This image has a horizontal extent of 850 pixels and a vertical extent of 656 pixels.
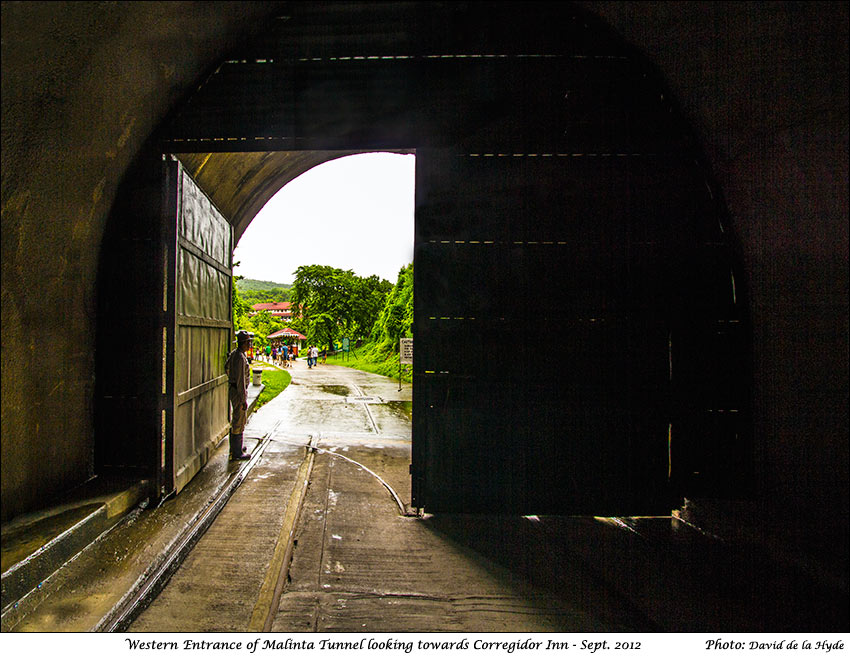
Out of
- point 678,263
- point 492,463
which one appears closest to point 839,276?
point 678,263

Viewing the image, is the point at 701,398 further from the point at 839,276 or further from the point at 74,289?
the point at 74,289

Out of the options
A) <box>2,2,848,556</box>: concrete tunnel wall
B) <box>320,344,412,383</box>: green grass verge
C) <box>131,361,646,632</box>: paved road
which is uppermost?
<box>2,2,848,556</box>: concrete tunnel wall

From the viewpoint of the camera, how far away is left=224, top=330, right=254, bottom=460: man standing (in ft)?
20.2

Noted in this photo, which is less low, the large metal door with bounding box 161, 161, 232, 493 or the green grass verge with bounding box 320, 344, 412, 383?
the large metal door with bounding box 161, 161, 232, 493

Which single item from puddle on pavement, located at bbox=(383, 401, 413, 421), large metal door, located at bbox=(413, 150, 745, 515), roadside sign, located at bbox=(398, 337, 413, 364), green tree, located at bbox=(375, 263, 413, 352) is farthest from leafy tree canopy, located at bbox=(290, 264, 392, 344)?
large metal door, located at bbox=(413, 150, 745, 515)

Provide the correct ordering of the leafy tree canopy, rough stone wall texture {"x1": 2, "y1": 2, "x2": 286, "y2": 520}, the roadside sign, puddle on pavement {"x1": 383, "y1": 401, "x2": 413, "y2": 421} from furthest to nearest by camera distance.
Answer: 1. the leafy tree canopy
2. the roadside sign
3. puddle on pavement {"x1": 383, "y1": 401, "x2": 413, "y2": 421}
4. rough stone wall texture {"x1": 2, "y1": 2, "x2": 286, "y2": 520}

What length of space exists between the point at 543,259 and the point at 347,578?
3.43 meters

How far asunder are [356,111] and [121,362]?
3.63 meters

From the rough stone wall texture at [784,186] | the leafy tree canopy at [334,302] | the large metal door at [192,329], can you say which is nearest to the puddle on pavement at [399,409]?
the large metal door at [192,329]

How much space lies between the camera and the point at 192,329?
526 cm

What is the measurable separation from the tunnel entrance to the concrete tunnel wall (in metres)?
0.30

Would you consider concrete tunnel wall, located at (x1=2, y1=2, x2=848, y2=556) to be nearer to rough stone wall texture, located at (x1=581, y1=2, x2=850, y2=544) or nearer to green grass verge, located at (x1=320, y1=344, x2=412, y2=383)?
rough stone wall texture, located at (x1=581, y1=2, x2=850, y2=544)

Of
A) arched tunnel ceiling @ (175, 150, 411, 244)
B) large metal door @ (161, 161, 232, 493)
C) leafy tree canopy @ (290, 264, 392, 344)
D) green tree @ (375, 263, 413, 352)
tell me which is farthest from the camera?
leafy tree canopy @ (290, 264, 392, 344)

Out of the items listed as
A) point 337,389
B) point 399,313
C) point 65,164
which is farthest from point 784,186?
point 399,313
